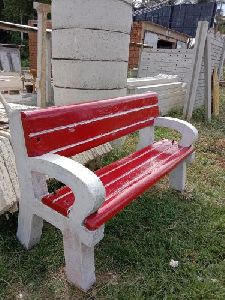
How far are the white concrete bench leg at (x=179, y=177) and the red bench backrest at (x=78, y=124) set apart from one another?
727mm

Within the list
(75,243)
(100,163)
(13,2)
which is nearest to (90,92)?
(100,163)

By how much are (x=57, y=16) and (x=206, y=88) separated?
440 cm

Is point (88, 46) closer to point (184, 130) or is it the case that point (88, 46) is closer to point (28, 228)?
point (184, 130)

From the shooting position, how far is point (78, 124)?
2447 millimetres

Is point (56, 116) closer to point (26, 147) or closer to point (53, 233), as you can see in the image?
point (26, 147)

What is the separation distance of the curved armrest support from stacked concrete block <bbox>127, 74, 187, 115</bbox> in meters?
4.22

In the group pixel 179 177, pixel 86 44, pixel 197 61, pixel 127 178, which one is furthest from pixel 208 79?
pixel 127 178

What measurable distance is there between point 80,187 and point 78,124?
678 mm

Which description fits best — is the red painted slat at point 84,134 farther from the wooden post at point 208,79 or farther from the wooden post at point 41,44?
the wooden post at point 208,79

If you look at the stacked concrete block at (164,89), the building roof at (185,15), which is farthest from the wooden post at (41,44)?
the building roof at (185,15)

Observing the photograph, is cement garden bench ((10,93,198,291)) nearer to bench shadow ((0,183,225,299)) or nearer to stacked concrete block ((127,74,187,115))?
bench shadow ((0,183,225,299))

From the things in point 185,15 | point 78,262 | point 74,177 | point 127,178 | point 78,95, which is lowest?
point 78,262

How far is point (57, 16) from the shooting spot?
398cm

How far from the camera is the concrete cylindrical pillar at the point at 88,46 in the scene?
12.6 feet
